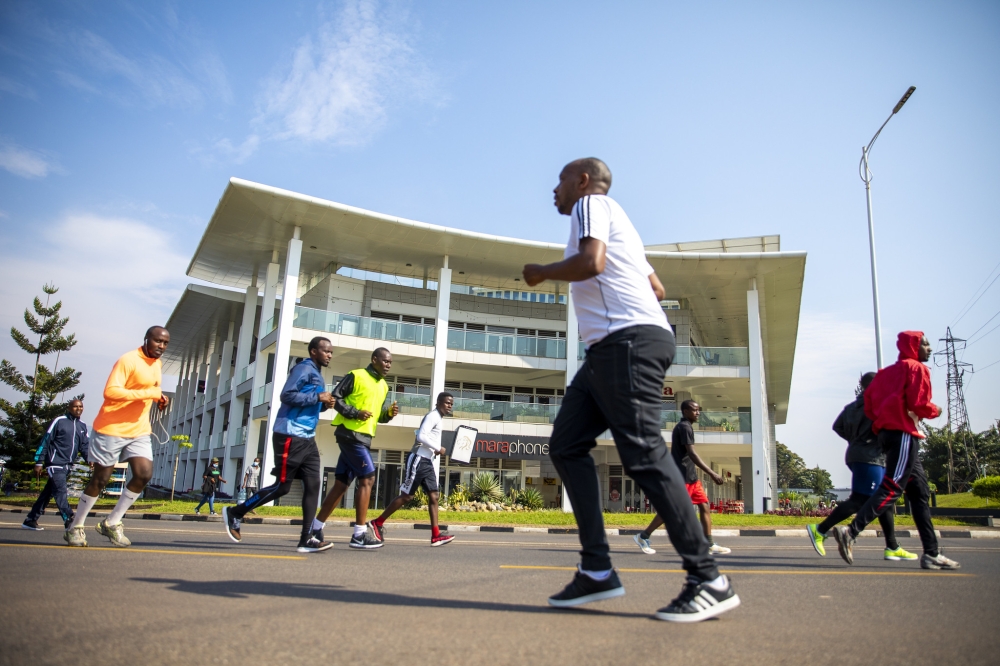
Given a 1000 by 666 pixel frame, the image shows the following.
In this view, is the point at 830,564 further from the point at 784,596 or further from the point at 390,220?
the point at 390,220

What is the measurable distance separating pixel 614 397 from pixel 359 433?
444 centimetres

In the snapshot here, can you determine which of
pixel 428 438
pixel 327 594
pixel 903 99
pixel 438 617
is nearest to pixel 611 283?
pixel 438 617

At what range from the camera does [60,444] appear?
9680 millimetres

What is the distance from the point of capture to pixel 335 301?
32.1m

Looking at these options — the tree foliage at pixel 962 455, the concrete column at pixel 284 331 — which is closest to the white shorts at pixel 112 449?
the concrete column at pixel 284 331

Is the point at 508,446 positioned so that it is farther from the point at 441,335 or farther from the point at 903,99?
the point at 903,99

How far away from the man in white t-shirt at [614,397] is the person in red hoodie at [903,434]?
11.6ft

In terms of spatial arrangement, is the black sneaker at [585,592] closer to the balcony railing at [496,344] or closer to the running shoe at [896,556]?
the running shoe at [896,556]

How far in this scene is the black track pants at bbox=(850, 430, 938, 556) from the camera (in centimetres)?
579

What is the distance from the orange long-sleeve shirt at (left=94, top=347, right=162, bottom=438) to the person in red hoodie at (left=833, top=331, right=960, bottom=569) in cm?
587

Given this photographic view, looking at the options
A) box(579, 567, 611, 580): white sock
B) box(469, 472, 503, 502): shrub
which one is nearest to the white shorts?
box(579, 567, 611, 580): white sock

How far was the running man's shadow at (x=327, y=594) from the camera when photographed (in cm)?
304

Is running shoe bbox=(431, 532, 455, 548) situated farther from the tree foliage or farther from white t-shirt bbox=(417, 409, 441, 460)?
the tree foliage

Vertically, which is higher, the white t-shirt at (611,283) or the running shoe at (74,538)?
the white t-shirt at (611,283)
